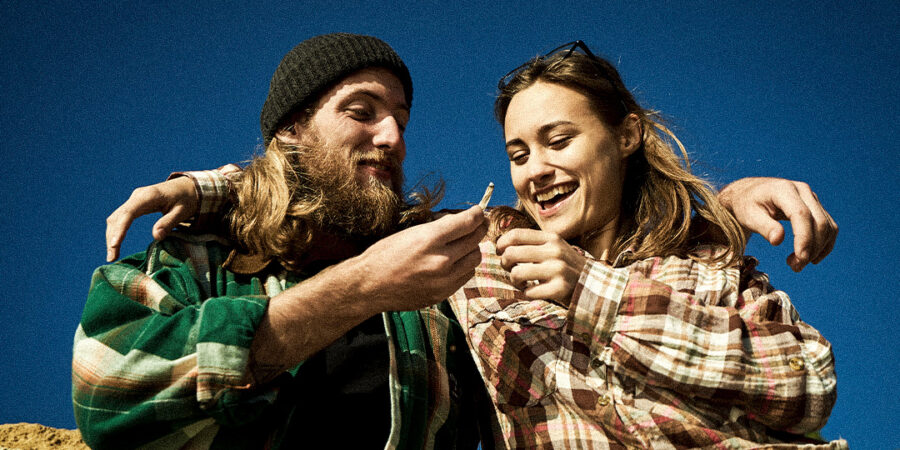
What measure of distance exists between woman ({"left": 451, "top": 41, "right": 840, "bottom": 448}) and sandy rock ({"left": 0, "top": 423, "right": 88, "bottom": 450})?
7.77m

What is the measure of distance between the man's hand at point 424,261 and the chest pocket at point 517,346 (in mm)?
402

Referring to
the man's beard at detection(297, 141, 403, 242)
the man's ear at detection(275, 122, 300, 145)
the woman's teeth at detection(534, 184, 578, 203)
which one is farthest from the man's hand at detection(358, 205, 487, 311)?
the man's ear at detection(275, 122, 300, 145)

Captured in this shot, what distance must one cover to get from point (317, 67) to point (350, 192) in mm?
947

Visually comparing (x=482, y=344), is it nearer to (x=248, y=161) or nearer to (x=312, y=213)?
(x=312, y=213)

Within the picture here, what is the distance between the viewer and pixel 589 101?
2.85 m

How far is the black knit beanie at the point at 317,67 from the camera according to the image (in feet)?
11.6

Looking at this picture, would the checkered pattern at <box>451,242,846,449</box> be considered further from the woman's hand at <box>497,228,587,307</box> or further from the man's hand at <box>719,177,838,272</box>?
the man's hand at <box>719,177,838,272</box>

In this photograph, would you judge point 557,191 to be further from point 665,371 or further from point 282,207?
point 282,207

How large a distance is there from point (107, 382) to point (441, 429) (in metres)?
1.32

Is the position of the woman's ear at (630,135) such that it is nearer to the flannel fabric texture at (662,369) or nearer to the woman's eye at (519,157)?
the woman's eye at (519,157)

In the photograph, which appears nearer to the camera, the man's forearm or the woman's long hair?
the man's forearm

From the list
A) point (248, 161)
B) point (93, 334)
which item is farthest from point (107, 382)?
point (248, 161)

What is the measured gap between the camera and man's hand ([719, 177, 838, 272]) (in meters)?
2.13

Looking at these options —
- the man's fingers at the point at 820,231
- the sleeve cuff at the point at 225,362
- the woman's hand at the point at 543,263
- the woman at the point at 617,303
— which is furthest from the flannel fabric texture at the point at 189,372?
the man's fingers at the point at 820,231
